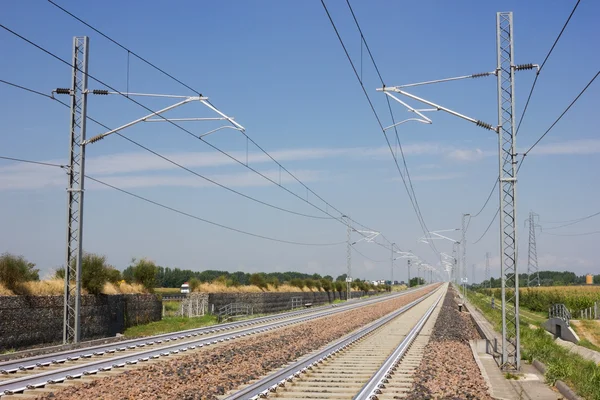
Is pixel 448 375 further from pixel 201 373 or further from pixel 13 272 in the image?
pixel 13 272

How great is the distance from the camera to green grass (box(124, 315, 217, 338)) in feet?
123

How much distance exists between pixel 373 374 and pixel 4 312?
567 inches

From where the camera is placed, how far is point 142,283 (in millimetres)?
45812

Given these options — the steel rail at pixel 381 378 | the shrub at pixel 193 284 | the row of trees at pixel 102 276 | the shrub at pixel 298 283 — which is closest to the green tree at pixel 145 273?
the row of trees at pixel 102 276

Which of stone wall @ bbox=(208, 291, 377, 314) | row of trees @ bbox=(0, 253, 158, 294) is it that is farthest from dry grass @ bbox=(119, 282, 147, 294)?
stone wall @ bbox=(208, 291, 377, 314)

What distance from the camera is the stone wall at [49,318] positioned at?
83.6ft

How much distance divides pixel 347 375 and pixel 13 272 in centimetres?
1579

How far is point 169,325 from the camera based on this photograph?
42.6 meters

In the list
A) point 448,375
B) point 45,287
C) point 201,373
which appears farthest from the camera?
point 45,287

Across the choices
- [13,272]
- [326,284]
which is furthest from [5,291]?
[326,284]

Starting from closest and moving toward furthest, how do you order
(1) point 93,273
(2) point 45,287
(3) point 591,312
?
(2) point 45,287, (1) point 93,273, (3) point 591,312

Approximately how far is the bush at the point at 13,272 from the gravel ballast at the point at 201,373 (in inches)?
345

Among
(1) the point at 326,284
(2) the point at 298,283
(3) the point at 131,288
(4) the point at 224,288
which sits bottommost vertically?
(1) the point at 326,284

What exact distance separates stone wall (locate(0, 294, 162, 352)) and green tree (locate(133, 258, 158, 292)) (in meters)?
7.32
